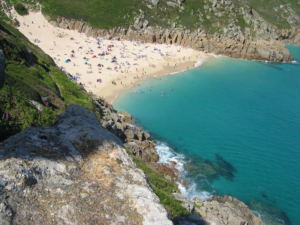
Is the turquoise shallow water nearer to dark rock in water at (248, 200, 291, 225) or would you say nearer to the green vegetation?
dark rock in water at (248, 200, 291, 225)

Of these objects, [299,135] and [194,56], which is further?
[194,56]

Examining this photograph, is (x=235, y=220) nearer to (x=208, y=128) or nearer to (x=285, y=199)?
(x=285, y=199)

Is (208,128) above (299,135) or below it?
below

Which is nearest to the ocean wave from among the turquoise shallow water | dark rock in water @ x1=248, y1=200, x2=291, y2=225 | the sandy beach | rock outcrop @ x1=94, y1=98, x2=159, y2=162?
the turquoise shallow water

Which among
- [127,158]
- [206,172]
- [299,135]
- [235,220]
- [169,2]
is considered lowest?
[206,172]

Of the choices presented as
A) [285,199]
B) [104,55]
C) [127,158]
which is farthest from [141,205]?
[104,55]

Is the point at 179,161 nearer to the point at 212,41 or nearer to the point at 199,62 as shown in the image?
the point at 199,62
